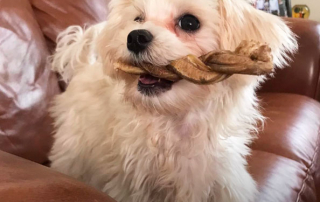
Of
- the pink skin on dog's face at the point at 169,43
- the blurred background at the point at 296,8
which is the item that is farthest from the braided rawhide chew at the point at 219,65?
the blurred background at the point at 296,8

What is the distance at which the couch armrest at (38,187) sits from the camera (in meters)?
0.60

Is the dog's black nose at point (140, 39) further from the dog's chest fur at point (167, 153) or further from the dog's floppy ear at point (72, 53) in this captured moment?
the dog's floppy ear at point (72, 53)

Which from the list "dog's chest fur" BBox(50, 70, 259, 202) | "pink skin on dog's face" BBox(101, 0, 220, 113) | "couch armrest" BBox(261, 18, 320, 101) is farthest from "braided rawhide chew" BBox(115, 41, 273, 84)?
"couch armrest" BBox(261, 18, 320, 101)

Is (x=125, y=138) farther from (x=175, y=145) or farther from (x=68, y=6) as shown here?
(x=68, y=6)

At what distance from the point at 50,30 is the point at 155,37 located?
30.0 inches

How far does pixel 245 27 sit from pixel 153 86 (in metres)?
0.26

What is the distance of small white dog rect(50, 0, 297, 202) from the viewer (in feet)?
3.06

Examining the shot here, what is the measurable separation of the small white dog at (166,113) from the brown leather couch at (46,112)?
0.31 ft

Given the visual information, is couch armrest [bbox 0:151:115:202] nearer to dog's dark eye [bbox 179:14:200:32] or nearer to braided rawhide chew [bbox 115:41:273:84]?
braided rawhide chew [bbox 115:41:273:84]

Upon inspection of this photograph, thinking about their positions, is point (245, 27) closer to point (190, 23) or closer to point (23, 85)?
point (190, 23)

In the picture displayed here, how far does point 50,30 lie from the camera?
1513 millimetres

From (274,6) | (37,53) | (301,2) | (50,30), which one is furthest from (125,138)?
(301,2)

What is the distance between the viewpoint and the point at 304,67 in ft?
5.65

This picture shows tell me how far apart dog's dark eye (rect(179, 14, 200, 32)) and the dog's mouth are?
146mm
